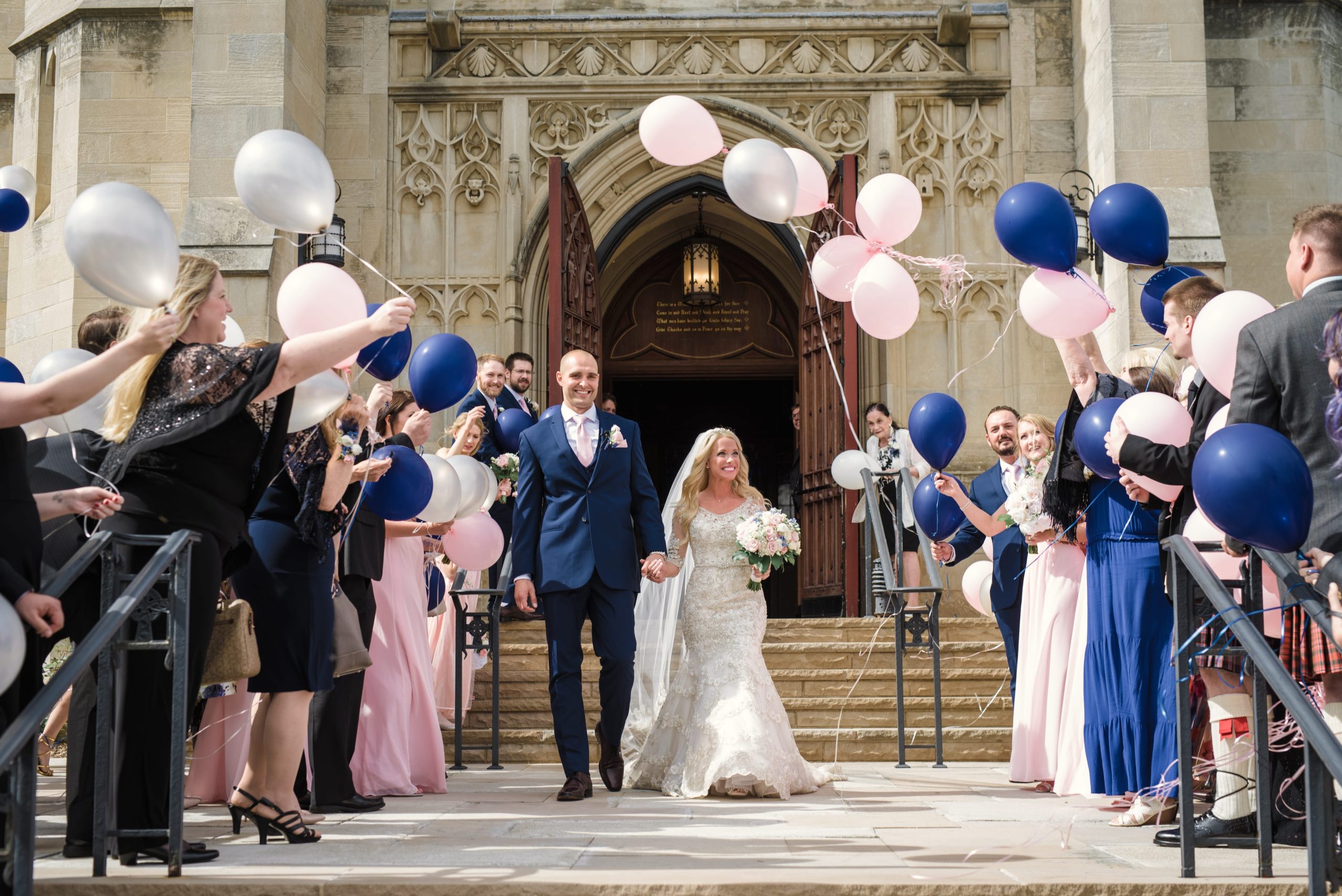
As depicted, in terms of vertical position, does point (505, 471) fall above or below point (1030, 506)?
above

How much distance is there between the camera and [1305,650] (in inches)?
146

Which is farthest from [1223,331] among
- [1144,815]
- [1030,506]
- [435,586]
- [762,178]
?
[435,586]

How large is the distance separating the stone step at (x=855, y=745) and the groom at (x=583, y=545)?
4.60ft

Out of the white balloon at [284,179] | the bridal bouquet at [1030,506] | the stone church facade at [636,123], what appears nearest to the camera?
the white balloon at [284,179]

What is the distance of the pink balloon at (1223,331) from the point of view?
4109mm

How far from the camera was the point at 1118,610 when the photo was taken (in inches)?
219

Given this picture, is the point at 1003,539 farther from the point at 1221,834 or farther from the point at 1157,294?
the point at 1221,834

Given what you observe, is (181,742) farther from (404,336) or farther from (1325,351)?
(1325,351)

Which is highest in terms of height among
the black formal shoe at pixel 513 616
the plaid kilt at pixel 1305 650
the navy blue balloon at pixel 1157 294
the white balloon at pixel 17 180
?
the white balloon at pixel 17 180

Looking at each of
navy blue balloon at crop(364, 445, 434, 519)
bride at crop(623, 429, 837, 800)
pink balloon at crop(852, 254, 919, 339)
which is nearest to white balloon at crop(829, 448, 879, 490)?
bride at crop(623, 429, 837, 800)

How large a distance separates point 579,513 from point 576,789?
4.23ft

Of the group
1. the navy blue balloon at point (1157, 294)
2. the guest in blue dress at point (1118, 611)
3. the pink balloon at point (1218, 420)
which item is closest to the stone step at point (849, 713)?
the guest in blue dress at point (1118, 611)

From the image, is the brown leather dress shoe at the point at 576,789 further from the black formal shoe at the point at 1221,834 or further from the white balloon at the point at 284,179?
the white balloon at the point at 284,179

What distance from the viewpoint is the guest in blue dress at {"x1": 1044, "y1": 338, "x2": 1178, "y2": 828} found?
17.8 ft
